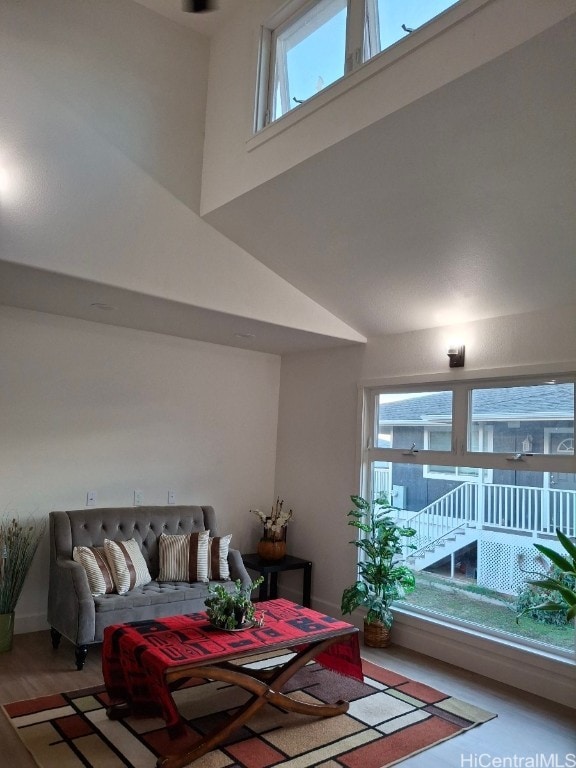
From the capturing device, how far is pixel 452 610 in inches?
171

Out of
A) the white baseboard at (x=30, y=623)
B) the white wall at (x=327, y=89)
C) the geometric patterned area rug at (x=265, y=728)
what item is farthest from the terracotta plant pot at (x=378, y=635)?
the white wall at (x=327, y=89)

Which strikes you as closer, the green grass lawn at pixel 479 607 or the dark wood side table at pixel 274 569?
the green grass lawn at pixel 479 607

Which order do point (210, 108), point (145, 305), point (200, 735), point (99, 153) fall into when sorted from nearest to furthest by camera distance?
point (200, 735), point (99, 153), point (145, 305), point (210, 108)

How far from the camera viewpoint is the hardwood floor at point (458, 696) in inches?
113

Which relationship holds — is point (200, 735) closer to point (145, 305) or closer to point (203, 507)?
point (203, 507)

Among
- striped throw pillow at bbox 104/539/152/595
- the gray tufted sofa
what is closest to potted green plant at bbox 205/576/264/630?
the gray tufted sofa

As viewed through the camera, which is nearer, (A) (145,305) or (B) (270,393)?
(A) (145,305)

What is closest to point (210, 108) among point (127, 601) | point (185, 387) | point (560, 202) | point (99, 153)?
point (99, 153)

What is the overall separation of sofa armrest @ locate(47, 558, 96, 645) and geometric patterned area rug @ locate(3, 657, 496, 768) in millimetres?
405

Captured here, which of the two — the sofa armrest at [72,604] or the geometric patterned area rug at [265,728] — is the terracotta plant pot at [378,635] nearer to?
the geometric patterned area rug at [265,728]

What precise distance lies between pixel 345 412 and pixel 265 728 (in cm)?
270

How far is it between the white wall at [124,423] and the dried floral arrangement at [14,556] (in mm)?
114

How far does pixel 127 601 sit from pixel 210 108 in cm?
353

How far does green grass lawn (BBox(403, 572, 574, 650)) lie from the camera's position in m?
3.79
